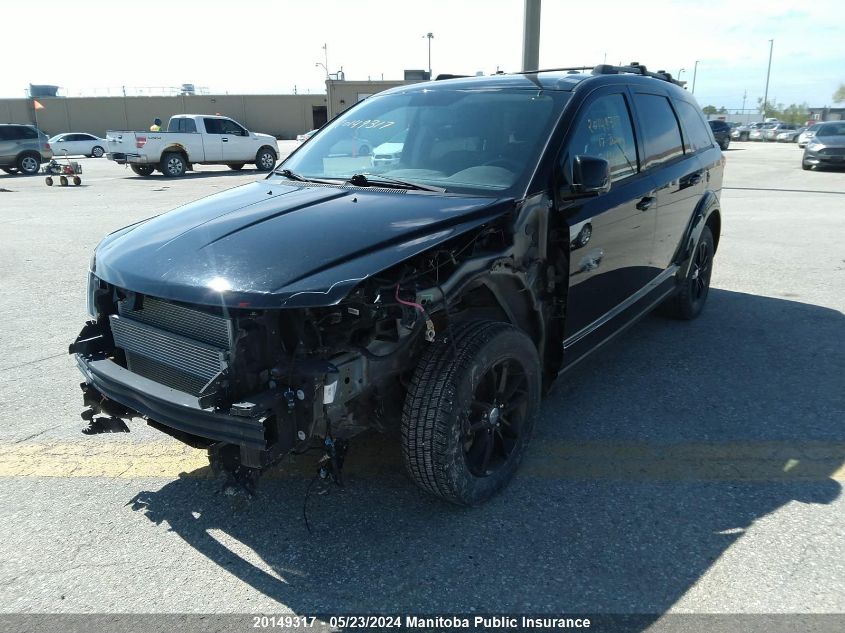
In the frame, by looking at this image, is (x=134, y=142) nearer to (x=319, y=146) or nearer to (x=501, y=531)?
(x=319, y=146)

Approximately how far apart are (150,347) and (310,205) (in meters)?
0.99

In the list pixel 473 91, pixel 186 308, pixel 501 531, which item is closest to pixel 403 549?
pixel 501 531

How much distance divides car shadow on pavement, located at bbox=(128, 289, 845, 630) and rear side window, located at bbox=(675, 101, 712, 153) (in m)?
1.99

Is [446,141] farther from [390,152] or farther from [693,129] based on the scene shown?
[693,129]

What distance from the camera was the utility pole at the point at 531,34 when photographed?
11594 millimetres

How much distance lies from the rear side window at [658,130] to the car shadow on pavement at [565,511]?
159 centimetres

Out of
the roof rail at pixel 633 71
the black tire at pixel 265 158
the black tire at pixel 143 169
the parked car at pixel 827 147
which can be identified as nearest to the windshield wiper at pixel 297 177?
the roof rail at pixel 633 71

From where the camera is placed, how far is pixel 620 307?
416cm

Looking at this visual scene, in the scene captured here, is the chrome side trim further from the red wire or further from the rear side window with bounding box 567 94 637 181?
the red wire

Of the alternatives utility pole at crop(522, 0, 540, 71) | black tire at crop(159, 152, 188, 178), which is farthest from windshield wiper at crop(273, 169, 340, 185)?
black tire at crop(159, 152, 188, 178)

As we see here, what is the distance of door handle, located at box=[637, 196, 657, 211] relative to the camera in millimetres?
4117

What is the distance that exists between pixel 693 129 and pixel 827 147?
61.7ft

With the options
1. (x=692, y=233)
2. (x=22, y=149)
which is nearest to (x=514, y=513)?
(x=692, y=233)

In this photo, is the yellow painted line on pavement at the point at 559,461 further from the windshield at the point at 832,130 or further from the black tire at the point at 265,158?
the windshield at the point at 832,130
